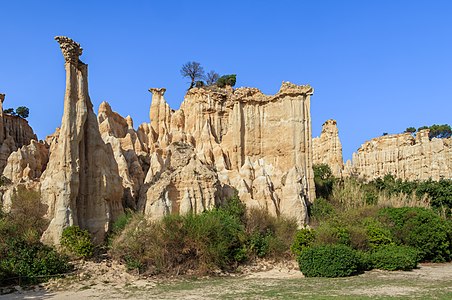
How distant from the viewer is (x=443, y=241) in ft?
90.9

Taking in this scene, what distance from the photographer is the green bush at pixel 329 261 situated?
21.8m

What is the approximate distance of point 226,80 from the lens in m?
49.3

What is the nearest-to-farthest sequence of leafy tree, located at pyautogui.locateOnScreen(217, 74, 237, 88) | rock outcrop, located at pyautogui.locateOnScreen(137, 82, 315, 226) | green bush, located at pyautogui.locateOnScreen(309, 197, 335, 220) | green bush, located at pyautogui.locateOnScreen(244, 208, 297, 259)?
green bush, located at pyautogui.locateOnScreen(244, 208, 297, 259)
rock outcrop, located at pyautogui.locateOnScreen(137, 82, 315, 226)
green bush, located at pyautogui.locateOnScreen(309, 197, 335, 220)
leafy tree, located at pyautogui.locateOnScreen(217, 74, 237, 88)

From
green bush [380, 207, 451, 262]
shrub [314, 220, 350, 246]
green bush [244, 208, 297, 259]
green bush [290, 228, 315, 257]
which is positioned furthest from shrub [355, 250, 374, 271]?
green bush [380, 207, 451, 262]

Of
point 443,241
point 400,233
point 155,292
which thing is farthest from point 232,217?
point 443,241

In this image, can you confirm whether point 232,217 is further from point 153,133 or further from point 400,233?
point 153,133

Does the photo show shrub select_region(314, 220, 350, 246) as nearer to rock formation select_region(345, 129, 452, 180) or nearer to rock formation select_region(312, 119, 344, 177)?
rock formation select_region(312, 119, 344, 177)

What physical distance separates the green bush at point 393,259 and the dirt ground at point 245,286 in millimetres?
560

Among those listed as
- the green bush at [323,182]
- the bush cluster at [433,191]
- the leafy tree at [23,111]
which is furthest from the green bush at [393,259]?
the leafy tree at [23,111]

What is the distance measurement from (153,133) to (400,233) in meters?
24.1

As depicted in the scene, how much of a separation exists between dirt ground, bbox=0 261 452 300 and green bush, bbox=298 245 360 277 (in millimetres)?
612

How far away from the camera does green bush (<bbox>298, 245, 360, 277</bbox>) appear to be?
857 inches

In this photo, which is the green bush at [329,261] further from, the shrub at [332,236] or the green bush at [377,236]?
the green bush at [377,236]

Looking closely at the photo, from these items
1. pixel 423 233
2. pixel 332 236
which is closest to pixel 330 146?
pixel 423 233
